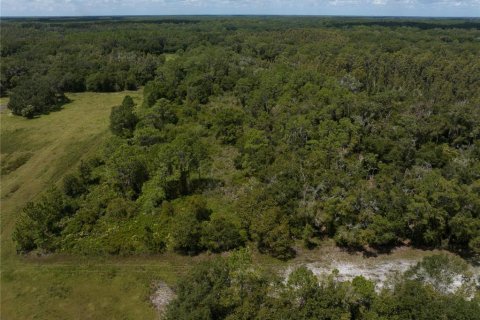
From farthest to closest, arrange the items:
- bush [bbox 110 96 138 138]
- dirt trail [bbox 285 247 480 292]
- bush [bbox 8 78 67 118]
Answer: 1. bush [bbox 8 78 67 118]
2. bush [bbox 110 96 138 138]
3. dirt trail [bbox 285 247 480 292]

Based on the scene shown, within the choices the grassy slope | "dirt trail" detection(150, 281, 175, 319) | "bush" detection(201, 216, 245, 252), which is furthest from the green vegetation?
"bush" detection(201, 216, 245, 252)

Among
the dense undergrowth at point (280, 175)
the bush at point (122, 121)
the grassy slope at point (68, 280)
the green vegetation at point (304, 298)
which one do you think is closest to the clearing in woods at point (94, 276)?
the grassy slope at point (68, 280)

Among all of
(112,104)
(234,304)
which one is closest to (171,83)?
(112,104)

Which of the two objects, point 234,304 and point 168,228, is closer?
point 234,304

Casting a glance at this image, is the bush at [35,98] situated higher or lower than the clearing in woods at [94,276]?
higher

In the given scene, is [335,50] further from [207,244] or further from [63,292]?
[63,292]

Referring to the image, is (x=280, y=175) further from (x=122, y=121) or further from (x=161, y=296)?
(x=122, y=121)

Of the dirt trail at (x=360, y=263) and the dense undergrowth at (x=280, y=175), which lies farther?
the dense undergrowth at (x=280, y=175)

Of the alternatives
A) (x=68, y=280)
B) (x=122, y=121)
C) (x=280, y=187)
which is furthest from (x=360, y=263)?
(x=122, y=121)

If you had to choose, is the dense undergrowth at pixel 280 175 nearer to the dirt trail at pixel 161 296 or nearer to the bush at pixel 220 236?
the bush at pixel 220 236

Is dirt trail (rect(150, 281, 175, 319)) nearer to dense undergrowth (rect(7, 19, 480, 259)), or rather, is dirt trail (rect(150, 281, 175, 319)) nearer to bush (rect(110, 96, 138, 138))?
dense undergrowth (rect(7, 19, 480, 259))

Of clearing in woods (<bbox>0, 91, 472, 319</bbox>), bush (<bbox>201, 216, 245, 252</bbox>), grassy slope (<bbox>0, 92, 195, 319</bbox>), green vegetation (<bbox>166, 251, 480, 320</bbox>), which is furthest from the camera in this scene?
bush (<bbox>201, 216, 245, 252</bbox>)
